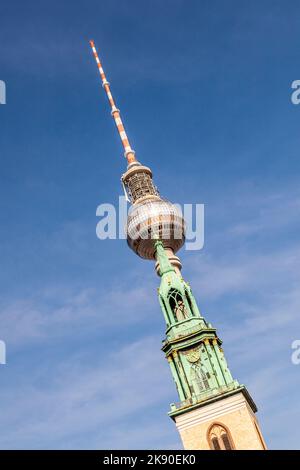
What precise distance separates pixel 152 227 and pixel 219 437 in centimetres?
4542

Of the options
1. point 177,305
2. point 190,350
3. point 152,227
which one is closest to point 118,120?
point 152,227

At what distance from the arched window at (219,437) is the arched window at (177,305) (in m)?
19.2

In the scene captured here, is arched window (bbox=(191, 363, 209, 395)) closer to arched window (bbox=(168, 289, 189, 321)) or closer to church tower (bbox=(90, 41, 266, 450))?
church tower (bbox=(90, 41, 266, 450))

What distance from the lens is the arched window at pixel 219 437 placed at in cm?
6906

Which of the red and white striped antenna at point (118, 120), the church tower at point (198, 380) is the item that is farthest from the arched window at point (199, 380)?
the red and white striped antenna at point (118, 120)

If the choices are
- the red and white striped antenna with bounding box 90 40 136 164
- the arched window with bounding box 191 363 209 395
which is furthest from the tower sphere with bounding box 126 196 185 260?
the arched window with bounding box 191 363 209 395

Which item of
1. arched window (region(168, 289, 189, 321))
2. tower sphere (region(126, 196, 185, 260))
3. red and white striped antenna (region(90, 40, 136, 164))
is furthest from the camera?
red and white striped antenna (region(90, 40, 136, 164))

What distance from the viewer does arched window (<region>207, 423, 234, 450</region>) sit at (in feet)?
227

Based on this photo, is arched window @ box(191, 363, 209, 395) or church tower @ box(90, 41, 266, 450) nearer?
church tower @ box(90, 41, 266, 450)

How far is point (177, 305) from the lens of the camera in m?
85.4

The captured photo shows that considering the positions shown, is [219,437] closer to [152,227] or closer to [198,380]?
[198,380]

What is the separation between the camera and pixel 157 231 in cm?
10400

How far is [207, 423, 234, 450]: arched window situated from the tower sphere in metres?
41.2

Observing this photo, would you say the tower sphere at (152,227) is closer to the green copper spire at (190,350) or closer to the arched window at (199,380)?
the green copper spire at (190,350)
